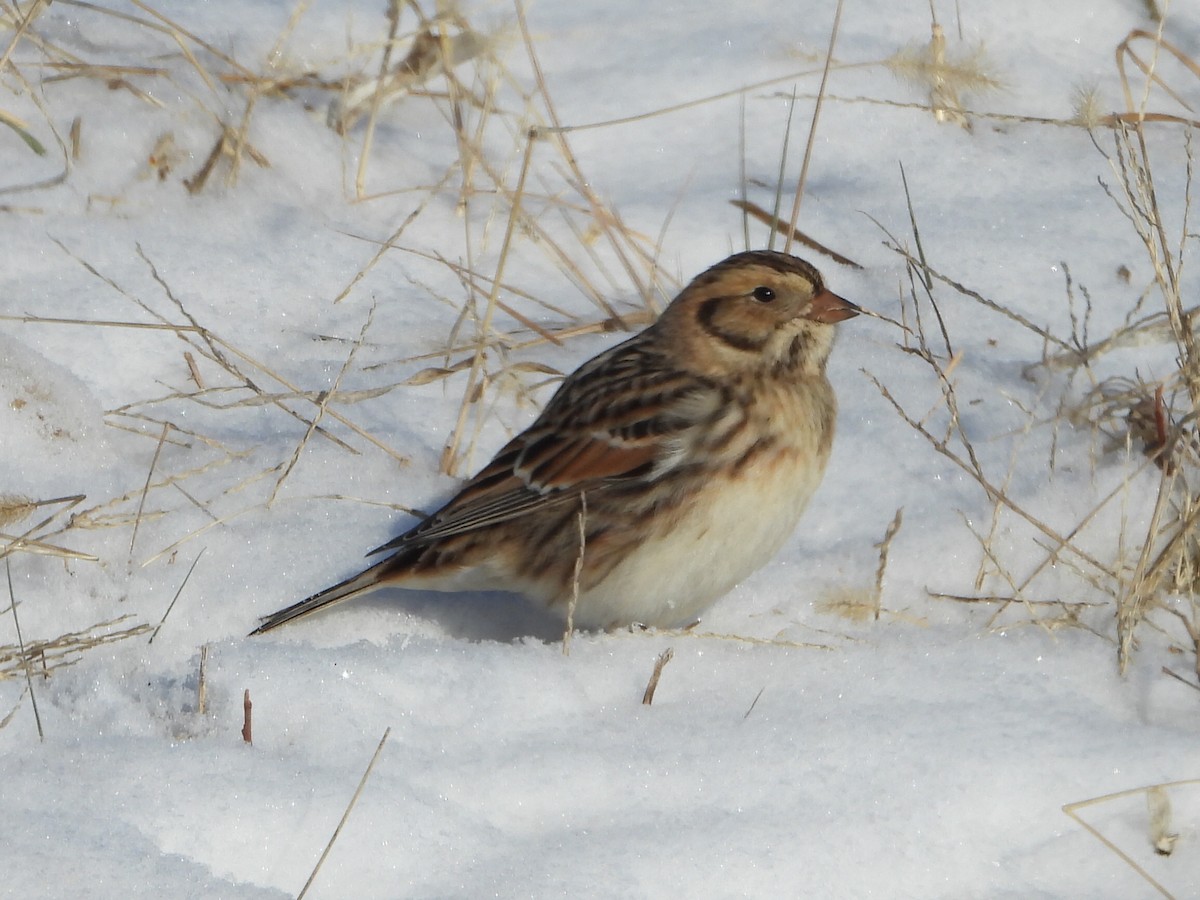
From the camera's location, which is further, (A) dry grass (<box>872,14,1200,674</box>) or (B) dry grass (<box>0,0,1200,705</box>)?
(B) dry grass (<box>0,0,1200,705</box>)

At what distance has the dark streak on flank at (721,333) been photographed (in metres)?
3.93

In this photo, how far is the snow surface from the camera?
285 cm

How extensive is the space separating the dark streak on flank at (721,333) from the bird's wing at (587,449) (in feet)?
0.43

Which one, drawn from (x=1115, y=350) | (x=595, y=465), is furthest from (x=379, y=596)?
(x=1115, y=350)

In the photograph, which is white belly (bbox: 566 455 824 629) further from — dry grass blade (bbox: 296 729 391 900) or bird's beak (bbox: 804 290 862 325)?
dry grass blade (bbox: 296 729 391 900)

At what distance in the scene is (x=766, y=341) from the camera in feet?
12.9

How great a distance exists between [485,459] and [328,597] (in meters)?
0.85

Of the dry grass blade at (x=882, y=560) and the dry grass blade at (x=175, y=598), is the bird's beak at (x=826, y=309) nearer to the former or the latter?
the dry grass blade at (x=882, y=560)

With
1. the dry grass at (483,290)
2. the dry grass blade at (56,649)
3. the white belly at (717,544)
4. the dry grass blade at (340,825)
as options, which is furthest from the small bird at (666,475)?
the dry grass blade at (340,825)

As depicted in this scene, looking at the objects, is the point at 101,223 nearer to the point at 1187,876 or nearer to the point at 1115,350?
the point at 1115,350

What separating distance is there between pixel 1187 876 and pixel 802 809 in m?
0.69

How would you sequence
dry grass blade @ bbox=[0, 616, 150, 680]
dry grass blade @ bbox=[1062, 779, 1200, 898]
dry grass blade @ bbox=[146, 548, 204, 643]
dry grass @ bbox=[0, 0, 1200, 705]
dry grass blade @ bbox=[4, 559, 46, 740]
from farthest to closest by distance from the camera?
dry grass @ bbox=[0, 0, 1200, 705]
dry grass blade @ bbox=[146, 548, 204, 643]
dry grass blade @ bbox=[0, 616, 150, 680]
dry grass blade @ bbox=[4, 559, 46, 740]
dry grass blade @ bbox=[1062, 779, 1200, 898]

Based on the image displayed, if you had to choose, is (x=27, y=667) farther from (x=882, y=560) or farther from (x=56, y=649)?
(x=882, y=560)

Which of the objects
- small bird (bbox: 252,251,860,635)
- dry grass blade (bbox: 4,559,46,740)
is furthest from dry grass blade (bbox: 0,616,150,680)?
small bird (bbox: 252,251,860,635)
